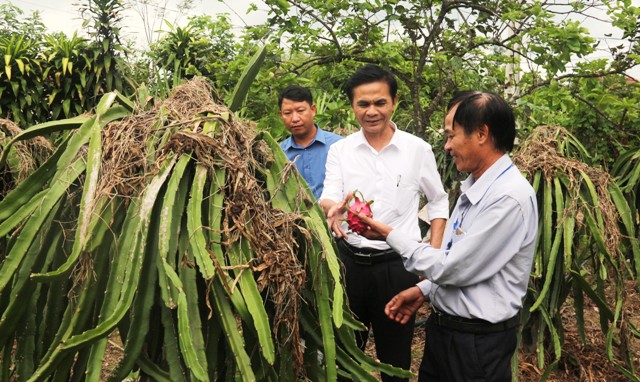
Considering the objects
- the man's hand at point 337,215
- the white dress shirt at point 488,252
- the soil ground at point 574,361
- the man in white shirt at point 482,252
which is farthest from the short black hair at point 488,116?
the soil ground at point 574,361

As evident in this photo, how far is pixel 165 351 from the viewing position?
172 cm

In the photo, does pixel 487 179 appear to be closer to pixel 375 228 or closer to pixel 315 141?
pixel 375 228

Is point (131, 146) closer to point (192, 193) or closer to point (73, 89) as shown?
point (192, 193)

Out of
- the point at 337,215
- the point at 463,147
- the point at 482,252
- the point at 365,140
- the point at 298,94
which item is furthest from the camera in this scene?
the point at 298,94

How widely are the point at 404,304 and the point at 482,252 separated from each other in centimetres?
54

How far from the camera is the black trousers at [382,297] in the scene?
318cm

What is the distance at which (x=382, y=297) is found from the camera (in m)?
3.21

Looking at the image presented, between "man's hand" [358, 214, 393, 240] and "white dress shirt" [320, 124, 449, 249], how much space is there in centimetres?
66

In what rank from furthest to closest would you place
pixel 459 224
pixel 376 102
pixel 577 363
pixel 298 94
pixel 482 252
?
pixel 577 363 < pixel 298 94 < pixel 376 102 < pixel 459 224 < pixel 482 252

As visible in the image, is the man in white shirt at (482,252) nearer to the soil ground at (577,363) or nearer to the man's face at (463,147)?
the man's face at (463,147)

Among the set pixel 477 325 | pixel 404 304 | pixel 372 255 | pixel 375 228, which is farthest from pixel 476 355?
pixel 372 255

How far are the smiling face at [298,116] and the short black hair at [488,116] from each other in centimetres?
173

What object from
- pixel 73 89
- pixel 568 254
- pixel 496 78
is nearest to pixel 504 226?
pixel 568 254

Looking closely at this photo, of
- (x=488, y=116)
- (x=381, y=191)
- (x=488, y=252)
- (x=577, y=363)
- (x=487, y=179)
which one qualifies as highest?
(x=488, y=116)
